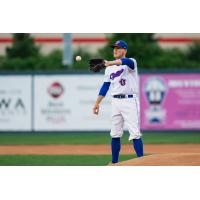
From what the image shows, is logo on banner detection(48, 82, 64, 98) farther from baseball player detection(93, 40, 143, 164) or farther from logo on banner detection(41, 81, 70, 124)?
baseball player detection(93, 40, 143, 164)

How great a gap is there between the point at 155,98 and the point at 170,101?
1.29ft

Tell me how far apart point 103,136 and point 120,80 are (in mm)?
7538

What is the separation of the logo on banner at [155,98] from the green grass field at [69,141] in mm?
388

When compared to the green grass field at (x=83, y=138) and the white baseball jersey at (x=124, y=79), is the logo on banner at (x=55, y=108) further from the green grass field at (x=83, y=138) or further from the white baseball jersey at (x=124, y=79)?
the white baseball jersey at (x=124, y=79)

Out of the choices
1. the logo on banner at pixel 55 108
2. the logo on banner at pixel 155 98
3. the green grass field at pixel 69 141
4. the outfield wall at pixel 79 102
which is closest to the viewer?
the green grass field at pixel 69 141

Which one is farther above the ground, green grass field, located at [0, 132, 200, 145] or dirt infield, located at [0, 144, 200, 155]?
green grass field, located at [0, 132, 200, 145]

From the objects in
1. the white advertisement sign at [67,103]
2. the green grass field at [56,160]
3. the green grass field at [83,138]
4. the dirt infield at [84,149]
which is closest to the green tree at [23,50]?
the white advertisement sign at [67,103]

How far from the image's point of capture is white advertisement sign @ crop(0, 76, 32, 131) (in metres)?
16.9

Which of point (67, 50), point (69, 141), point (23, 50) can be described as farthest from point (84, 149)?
point (23, 50)

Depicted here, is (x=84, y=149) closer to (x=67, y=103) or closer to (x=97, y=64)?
(x=67, y=103)

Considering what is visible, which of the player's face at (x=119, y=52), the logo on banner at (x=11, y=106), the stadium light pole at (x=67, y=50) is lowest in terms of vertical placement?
the logo on banner at (x=11, y=106)

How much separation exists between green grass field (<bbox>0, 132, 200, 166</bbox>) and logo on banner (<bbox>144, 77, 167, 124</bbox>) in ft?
1.27

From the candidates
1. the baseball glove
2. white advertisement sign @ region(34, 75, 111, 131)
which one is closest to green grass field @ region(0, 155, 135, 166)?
the baseball glove

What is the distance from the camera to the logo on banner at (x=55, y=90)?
56.7ft
